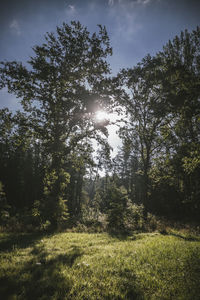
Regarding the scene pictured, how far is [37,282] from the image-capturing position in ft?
9.87

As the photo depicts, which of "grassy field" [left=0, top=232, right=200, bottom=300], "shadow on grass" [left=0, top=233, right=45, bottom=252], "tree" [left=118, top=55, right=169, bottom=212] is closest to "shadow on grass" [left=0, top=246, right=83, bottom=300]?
"grassy field" [left=0, top=232, right=200, bottom=300]

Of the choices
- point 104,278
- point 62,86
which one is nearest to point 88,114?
point 62,86

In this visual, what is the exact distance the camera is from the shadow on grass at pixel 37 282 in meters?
2.62

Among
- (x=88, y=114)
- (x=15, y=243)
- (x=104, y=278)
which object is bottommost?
(x=15, y=243)

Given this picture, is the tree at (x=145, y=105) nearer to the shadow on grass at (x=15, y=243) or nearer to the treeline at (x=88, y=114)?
the treeline at (x=88, y=114)

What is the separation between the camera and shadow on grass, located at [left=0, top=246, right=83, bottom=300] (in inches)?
103

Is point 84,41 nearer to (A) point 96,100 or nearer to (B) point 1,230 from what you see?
(A) point 96,100

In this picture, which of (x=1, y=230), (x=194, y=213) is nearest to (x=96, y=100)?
(x=1, y=230)

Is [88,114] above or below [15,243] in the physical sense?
above

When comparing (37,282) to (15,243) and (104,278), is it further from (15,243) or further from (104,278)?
(15,243)

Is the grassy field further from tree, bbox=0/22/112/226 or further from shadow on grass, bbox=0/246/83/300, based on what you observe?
tree, bbox=0/22/112/226

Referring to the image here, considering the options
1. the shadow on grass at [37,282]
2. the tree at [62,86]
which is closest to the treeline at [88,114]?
the tree at [62,86]

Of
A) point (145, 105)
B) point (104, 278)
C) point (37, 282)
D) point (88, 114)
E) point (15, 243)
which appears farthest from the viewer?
point (145, 105)

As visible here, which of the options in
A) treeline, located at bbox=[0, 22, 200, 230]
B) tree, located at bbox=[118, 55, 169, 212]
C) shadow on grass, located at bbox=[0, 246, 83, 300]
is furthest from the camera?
tree, located at bbox=[118, 55, 169, 212]
